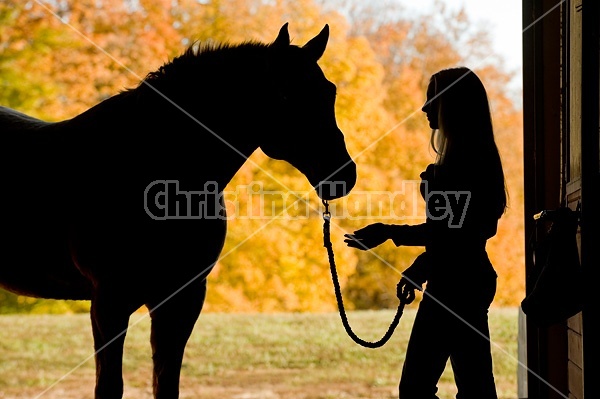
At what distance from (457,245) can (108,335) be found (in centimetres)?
109

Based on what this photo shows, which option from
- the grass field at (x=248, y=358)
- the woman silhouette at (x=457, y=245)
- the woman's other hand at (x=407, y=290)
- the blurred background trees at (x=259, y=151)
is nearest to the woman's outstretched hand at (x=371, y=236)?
the woman silhouette at (x=457, y=245)

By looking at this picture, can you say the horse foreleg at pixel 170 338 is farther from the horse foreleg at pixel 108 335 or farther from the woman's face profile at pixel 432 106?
the woman's face profile at pixel 432 106

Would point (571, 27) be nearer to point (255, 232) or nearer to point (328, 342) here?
point (328, 342)

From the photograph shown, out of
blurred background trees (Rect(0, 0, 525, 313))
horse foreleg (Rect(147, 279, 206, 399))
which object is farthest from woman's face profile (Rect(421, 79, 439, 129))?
blurred background trees (Rect(0, 0, 525, 313))

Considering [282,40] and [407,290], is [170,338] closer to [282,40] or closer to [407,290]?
[407,290]

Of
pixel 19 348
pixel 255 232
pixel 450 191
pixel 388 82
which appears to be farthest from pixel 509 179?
pixel 450 191

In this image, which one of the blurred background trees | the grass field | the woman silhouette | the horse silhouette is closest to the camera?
the woman silhouette

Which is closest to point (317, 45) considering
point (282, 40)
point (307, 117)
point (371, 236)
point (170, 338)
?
point (282, 40)

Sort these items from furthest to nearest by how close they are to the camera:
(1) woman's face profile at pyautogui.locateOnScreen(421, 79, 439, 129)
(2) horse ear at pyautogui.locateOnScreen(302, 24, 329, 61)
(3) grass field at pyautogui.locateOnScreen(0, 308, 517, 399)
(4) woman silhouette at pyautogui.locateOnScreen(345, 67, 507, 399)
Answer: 1. (3) grass field at pyautogui.locateOnScreen(0, 308, 517, 399)
2. (2) horse ear at pyautogui.locateOnScreen(302, 24, 329, 61)
3. (1) woman's face profile at pyautogui.locateOnScreen(421, 79, 439, 129)
4. (4) woman silhouette at pyautogui.locateOnScreen(345, 67, 507, 399)

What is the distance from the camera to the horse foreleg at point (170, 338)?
7.36 ft

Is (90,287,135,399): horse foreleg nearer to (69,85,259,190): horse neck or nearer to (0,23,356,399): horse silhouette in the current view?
(0,23,356,399): horse silhouette

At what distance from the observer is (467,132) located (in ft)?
6.32

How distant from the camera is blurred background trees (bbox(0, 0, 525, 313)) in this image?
7578 mm

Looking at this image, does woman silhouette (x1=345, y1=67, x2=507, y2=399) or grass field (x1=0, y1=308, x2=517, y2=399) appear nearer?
woman silhouette (x1=345, y1=67, x2=507, y2=399)
